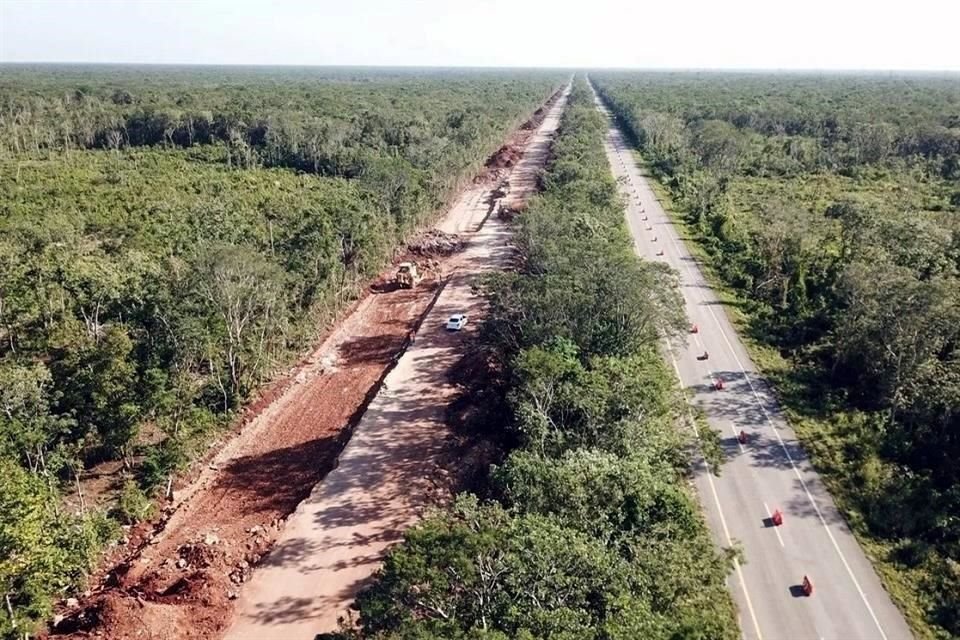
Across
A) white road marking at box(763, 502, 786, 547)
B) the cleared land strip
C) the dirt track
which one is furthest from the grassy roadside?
the dirt track

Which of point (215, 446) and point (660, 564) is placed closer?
point (660, 564)

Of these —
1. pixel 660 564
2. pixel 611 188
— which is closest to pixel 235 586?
pixel 660 564

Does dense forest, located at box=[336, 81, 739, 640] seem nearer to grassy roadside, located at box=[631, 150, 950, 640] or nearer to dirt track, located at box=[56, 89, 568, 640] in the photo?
grassy roadside, located at box=[631, 150, 950, 640]

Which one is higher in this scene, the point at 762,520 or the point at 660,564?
the point at 660,564

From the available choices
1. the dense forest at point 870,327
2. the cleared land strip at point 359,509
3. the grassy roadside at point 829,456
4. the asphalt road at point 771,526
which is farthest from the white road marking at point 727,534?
the cleared land strip at point 359,509

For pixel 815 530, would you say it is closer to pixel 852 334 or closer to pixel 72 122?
pixel 852 334

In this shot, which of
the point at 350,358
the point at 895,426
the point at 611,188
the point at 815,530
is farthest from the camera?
the point at 611,188

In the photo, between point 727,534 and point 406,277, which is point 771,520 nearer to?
point 727,534
